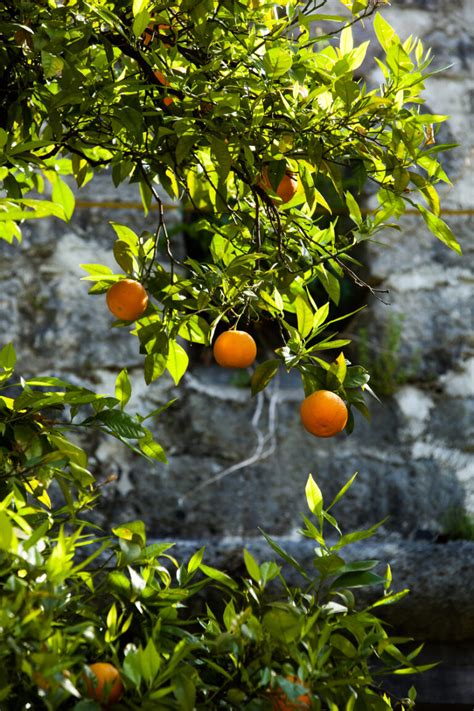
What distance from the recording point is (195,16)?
105 cm

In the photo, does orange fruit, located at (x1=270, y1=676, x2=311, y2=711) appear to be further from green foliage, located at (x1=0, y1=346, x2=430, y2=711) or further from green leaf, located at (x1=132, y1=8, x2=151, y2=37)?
green leaf, located at (x1=132, y1=8, x2=151, y2=37)

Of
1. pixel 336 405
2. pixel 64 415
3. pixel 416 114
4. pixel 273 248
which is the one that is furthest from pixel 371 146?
pixel 64 415

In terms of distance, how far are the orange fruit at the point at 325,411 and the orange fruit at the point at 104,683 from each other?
1.17 ft

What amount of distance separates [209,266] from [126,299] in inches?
4.2

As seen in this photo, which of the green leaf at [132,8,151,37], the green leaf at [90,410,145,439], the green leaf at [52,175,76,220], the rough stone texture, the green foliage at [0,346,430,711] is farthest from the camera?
the rough stone texture

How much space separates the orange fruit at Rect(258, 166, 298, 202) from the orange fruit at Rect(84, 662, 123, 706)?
1.92 feet

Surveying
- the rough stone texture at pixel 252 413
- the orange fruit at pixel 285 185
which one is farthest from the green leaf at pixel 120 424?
the rough stone texture at pixel 252 413

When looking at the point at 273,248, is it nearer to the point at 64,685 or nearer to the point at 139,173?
the point at 139,173

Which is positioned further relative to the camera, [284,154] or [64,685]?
[284,154]

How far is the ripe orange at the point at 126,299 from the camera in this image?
45.5 inches

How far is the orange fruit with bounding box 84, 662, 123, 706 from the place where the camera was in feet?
2.81

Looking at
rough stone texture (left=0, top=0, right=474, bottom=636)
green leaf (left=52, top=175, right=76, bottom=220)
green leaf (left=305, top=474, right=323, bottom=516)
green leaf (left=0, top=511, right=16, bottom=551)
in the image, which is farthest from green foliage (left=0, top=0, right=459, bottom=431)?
rough stone texture (left=0, top=0, right=474, bottom=636)

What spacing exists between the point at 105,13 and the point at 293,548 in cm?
139

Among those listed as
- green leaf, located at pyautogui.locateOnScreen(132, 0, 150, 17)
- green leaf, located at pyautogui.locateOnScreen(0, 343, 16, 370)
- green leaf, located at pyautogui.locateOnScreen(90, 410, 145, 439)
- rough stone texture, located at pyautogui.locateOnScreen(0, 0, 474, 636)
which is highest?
green leaf, located at pyautogui.locateOnScreen(132, 0, 150, 17)
